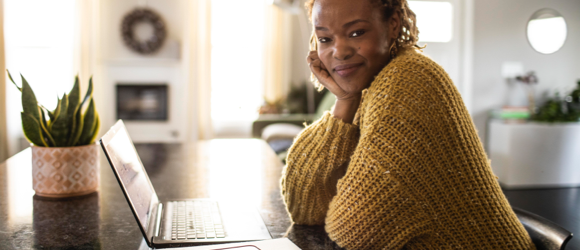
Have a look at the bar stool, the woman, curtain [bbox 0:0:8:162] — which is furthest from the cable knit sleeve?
curtain [bbox 0:0:8:162]

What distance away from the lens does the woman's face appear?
772mm

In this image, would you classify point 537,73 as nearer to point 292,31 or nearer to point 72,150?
point 292,31

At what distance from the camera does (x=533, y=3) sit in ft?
16.9

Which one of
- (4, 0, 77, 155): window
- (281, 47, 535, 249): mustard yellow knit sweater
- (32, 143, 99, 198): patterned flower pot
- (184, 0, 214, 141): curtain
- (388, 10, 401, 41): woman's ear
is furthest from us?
(184, 0, 214, 141): curtain

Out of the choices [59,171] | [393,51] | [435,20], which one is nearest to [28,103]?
[59,171]

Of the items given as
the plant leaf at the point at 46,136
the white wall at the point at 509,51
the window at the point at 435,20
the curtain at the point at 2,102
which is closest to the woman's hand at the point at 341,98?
the plant leaf at the point at 46,136

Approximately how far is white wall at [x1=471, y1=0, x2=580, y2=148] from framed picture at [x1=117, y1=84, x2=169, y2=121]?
3.84 metres

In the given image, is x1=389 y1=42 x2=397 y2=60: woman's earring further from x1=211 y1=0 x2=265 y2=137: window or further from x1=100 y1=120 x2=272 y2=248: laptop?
x1=211 y1=0 x2=265 y2=137: window

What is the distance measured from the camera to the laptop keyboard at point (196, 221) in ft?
2.86

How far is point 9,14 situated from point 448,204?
5.55m

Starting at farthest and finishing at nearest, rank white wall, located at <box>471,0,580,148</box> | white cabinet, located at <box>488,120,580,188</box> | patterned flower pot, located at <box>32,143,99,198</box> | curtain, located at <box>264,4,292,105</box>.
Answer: curtain, located at <box>264,4,292,105</box> < white wall, located at <box>471,0,580,148</box> < white cabinet, located at <box>488,120,580,188</box> < patterned flower pot, located at <box>32,143,99,198</box>

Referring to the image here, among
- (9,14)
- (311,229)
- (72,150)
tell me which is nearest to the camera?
(311,229)

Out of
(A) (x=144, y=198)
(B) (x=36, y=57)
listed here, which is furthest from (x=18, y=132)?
(A) (x=144, y=198)

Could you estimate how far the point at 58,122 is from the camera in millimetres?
1183
